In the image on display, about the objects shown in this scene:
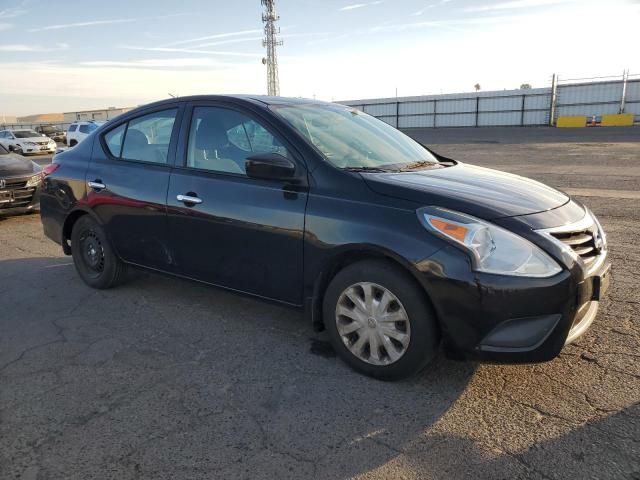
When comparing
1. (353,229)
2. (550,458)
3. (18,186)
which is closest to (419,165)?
(353,229)

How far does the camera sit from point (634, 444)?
2.35m

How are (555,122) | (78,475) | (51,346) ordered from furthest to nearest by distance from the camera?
(555,122)
(51,346)
(78,475)

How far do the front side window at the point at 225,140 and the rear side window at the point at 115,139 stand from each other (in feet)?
3.24

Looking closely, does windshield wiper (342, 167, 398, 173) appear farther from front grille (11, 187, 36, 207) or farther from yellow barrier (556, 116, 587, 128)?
yellow barrier (556, 116, 587, 128)

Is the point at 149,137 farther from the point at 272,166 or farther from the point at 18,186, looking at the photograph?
the point at 18,186

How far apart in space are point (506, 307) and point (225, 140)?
225 cm

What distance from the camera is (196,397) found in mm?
2900

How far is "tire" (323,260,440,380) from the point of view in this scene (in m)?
2.77

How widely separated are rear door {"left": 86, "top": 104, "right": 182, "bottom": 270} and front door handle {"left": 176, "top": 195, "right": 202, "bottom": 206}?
201 mm

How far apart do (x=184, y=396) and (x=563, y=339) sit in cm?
208

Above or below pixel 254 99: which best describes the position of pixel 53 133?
below

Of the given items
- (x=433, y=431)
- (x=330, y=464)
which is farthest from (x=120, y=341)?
(x=433, y=431)

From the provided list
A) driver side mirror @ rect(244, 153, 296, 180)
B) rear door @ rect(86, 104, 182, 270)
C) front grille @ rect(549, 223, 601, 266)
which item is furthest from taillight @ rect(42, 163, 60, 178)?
front grille @ rect(549, 223, 601, 266)

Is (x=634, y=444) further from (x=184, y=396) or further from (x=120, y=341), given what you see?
(x=120, y=341)
